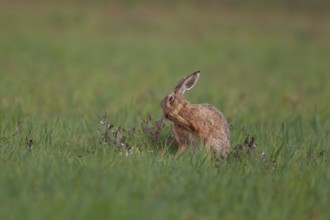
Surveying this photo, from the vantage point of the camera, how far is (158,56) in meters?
18.2

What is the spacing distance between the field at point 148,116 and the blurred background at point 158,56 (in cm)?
5

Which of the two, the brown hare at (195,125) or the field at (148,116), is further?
the brown hare at (195,125)

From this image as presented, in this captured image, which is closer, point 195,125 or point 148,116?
point 195,125

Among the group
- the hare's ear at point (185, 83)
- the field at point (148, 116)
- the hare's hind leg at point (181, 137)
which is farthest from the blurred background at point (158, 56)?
the hare's ear at point (185, 83)

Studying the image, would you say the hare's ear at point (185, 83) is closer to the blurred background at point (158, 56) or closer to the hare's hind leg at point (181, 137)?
the hare's hind leg at point (181, 137)

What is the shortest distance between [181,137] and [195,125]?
213 mm

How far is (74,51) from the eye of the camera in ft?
56.5

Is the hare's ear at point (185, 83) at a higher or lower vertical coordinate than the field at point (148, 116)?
higher

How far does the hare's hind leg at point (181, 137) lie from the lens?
22.1 ft

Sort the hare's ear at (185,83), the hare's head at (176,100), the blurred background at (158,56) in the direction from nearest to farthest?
the hare's head at (176,100) < the hare's ear at (185,83) < the blurred background at (158,56)

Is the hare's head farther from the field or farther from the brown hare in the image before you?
the field

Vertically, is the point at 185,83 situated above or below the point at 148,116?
above

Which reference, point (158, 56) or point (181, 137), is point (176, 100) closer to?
point (181, 137)

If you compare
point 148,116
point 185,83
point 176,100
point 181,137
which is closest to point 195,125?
point 181,137
